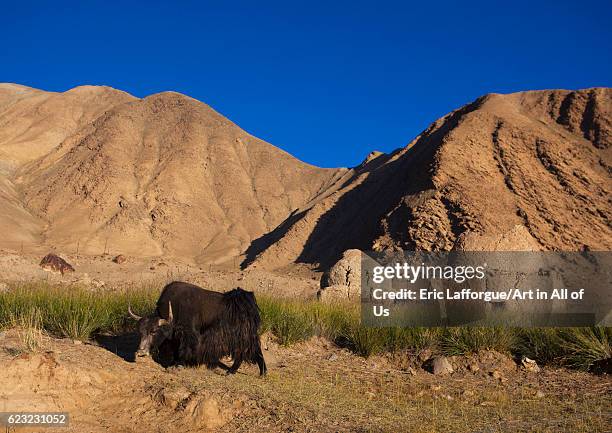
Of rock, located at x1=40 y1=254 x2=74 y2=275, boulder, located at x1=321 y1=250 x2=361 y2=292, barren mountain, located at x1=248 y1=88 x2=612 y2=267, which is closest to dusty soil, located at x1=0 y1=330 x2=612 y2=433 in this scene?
boulder, located at x1=321 y1=250 x2=361 y2=292

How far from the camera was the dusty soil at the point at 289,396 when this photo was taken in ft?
19.4

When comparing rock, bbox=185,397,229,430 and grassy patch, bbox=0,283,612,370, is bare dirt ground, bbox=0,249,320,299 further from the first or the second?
rock, bbox=185,397,229,430

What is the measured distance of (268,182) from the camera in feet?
224

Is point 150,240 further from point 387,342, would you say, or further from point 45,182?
point 387,342

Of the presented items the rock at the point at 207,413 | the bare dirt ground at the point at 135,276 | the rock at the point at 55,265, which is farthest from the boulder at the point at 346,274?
the rock at the point at 207,413

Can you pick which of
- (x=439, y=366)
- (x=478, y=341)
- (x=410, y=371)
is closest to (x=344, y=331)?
(x=410, y=371)

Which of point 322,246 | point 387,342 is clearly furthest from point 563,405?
point 322,246

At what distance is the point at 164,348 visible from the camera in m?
7.84

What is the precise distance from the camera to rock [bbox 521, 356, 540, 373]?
8.46 meters

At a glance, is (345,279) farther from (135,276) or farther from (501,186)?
(501,186)

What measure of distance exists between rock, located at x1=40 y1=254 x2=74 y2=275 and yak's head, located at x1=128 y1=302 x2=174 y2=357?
15255 millimetres

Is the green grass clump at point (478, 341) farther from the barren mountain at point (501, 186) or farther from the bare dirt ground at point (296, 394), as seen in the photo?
the barren mountain at point (501, 186)

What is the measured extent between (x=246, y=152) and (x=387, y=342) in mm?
64752

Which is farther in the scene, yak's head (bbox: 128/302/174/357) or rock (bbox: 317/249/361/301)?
rock (bbox: 317/249/361/301)
